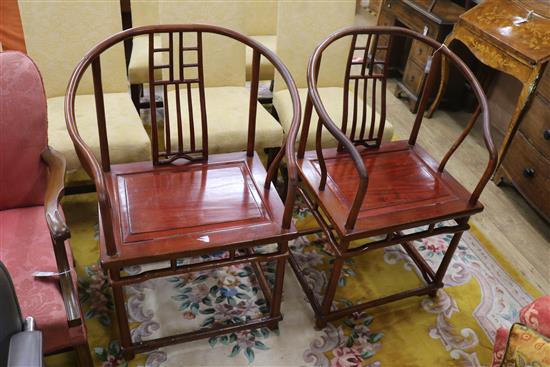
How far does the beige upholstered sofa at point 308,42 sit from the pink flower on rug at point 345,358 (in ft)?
2.58

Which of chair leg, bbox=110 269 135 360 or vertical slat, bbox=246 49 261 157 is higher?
vertical slat, bbox=246 49 261 157

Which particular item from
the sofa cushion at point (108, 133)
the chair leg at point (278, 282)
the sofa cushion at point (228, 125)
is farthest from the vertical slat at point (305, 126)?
Result: the sofa cushion at point (108, 133)

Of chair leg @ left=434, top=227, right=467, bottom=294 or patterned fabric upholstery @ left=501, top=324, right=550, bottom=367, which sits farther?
chair leg @ left=434, top=227, right=467, bottom=294

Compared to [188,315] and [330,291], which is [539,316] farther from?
[188,315]

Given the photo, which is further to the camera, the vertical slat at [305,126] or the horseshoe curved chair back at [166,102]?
the vertical slat at [305,126]

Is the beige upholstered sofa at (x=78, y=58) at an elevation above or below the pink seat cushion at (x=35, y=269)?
above

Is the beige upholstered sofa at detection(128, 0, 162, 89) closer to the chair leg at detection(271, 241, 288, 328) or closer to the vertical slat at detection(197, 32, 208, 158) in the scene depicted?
the vertical slat at detection(197, 32, 208, 158)

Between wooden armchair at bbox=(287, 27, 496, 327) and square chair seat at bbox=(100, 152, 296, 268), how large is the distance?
0.57 ft

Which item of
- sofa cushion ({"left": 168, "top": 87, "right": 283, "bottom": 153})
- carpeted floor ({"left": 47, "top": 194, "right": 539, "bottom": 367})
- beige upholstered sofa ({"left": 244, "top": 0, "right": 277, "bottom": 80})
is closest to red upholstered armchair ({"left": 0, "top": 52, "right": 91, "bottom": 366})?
carpeted floor ({"left": 47, "top": 194, "right": 539, "bottom": 367})

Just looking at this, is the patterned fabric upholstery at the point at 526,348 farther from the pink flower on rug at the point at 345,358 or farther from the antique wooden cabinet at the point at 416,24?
the antique wooden cabinet at the point at 416,24

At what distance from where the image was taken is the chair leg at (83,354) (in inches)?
46.7

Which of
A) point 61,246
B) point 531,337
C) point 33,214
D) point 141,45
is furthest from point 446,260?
point 141,45

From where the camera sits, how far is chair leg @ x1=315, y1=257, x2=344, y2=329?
4.65ft

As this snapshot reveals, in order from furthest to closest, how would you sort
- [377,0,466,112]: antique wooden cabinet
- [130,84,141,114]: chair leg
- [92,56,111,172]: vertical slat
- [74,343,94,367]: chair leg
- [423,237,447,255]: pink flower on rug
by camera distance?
[377,0,466,112]: antique wooden cabinet < [130,84,141,114]: chair leg < [423,237,447,255]: pink flower on rug < [92,56,111,172]: vertical slat < [74,343,94,367]: chair leg
